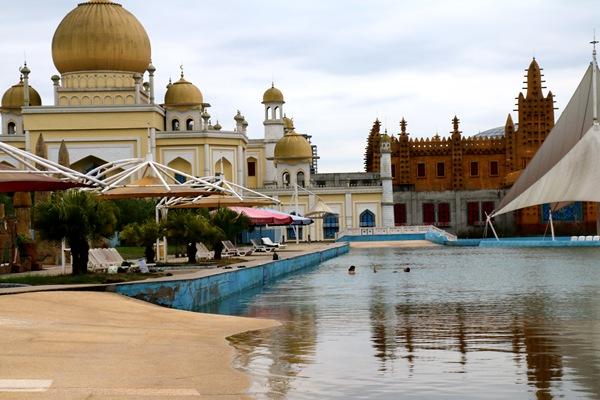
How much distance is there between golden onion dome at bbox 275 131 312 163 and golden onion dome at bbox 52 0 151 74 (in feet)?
54.7

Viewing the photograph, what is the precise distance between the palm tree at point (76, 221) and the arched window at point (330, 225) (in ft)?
169

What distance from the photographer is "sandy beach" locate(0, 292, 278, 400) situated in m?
9.14

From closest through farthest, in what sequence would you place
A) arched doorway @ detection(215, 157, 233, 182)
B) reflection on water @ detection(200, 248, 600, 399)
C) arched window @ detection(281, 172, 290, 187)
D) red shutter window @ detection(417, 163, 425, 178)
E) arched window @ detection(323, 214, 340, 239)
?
reflection on water @ detection(200, 248, 600, 399)
arched doorway @ detection(215, 157, 233, 182)
arched window @ detection(323, 214, 340, 239)
arched window @ detection(281, 172, 290, 187)
red shutter window @ detection(417, 163, 425, 178)

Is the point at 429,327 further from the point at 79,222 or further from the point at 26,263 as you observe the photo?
the point at 26,263

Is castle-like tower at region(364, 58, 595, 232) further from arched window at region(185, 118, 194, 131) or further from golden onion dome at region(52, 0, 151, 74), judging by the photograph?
golden onion dome at region(52, 0, 151, 74)

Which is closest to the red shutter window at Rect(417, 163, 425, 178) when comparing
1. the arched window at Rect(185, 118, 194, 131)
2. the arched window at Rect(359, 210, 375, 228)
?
the arched window at Rect(359, 210, 375, 228)

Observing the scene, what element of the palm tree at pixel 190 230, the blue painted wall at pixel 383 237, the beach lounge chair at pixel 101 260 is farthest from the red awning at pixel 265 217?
the blue painted wall at pixel 383 237

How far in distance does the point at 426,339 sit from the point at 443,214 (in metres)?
63.3

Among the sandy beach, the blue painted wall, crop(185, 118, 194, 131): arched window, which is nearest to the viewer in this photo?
the sandy beach

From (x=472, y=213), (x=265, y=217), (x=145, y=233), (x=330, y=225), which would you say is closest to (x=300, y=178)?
(x=330, y=225)

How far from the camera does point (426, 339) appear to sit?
13.5m

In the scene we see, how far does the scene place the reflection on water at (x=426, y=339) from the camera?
9.87 m

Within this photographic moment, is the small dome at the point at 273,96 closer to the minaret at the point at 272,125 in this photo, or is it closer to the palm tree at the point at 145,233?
the minaret at the point at 272,125

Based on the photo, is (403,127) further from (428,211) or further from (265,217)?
(265,217)
